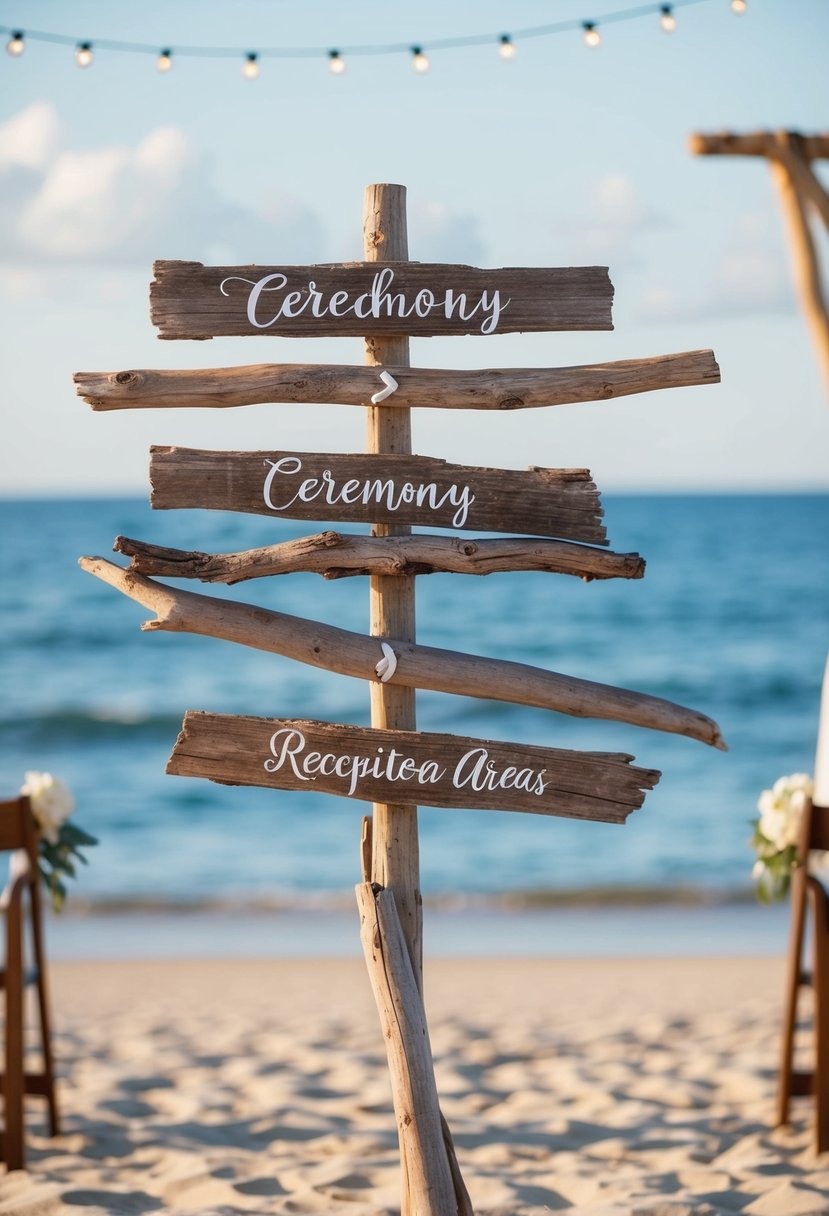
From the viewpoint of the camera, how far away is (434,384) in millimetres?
2453

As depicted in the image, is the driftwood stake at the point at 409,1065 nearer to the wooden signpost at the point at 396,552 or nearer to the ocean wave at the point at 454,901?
the wooden signpost at the point at 396,552

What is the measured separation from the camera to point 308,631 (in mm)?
2395

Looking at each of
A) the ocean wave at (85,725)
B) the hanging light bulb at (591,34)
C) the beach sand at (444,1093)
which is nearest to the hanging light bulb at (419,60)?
the hanging light bulb at (591,34)

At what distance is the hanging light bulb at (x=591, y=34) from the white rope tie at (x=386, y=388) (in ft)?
7.83

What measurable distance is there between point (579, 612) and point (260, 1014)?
573 inches

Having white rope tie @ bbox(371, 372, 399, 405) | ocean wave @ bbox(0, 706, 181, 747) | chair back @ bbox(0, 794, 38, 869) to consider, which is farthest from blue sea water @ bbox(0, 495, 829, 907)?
white rope tie @ bbox(371, 372, 399, 405)

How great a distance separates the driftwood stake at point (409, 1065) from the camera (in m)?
2.35

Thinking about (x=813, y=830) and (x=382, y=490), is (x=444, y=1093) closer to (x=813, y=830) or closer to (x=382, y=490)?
(x=813, y=830)

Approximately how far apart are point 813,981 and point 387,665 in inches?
69.3

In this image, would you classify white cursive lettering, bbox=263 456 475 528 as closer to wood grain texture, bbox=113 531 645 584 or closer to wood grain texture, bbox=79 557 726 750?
wood grain texture, bbox=113 531 645 584

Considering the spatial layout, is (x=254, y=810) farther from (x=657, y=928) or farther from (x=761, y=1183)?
(x=761, y=1183)

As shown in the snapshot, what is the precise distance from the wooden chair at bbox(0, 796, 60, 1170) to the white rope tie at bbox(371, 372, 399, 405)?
1.72 meters

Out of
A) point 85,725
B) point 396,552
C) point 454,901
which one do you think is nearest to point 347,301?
point 396,552

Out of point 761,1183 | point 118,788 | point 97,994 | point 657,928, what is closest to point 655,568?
point 118,788
